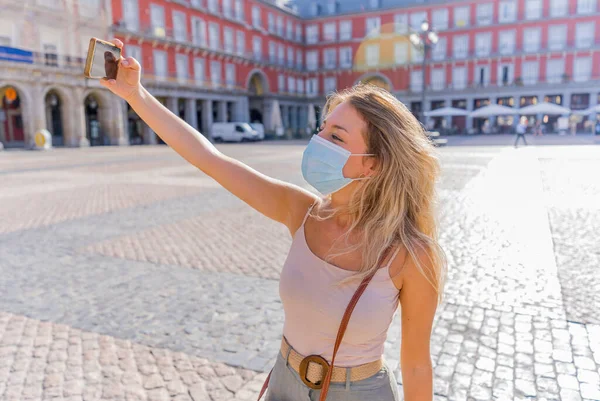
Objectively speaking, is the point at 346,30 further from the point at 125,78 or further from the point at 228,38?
the point at 125,78

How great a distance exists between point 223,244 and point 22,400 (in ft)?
→ 11.8

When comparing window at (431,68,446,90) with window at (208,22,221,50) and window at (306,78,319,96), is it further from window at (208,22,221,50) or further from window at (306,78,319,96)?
window at (208,22,221,50)

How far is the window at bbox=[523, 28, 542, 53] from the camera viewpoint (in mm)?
42938

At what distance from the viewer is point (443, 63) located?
46250 millimetres

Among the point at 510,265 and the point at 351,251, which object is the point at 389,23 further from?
the point at 351,251

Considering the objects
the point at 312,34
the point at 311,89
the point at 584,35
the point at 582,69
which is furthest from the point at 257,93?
the point at 584,35

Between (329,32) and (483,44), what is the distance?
15859 mm

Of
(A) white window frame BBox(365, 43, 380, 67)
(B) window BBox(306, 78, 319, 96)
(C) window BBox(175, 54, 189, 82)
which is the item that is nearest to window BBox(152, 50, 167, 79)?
(C) window BBox(175, 54, 189, 82)

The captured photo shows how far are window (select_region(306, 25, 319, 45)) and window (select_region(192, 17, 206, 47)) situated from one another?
52.6 ft

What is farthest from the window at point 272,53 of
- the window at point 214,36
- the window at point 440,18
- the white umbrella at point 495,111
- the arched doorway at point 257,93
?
the white umbrella at point 495,111

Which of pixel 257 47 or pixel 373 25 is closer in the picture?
pixel 257 47

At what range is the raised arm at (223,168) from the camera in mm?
1868

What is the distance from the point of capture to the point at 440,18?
46.4 meters

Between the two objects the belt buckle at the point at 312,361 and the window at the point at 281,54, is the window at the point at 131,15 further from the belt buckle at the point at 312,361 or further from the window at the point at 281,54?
the belt buckle at the point at 312,361
